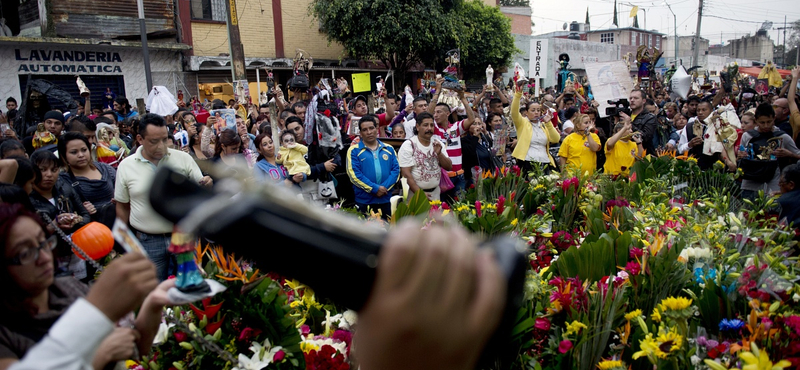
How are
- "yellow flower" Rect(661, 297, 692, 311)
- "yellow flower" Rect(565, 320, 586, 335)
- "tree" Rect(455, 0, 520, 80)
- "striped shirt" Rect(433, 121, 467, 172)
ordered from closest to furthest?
"yellow flower" Rect(661, 297, 692, 311) → "yellow flower" Rect(565, 320, 586, 335) → "striped shirt" Rect(433, 121, 467, 172) → "tree" Rect(455, 0, 520, 80)

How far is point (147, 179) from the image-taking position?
3.81m

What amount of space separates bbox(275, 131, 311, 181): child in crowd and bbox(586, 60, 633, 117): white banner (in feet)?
14.8

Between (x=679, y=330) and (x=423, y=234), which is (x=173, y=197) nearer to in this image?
(x=423, y=234)

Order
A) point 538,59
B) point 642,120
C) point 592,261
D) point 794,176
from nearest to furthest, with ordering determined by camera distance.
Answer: point 592,261 < point 794,176 < point 642,120 < point 538,59

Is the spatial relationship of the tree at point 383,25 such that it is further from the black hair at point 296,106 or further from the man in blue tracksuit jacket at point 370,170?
the man in blue tracksuit jacket at point 370,170

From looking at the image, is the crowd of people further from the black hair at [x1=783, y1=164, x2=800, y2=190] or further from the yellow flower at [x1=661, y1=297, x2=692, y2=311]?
the yellow flower at [x1=661, y1=297, x2=692, y2=311]

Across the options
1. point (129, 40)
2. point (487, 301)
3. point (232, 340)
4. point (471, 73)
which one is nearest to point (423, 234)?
point (487, 301)

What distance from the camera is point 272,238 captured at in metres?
0.90

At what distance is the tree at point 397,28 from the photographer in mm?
20125

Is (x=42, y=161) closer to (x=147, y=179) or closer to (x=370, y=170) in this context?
(x=147, y=179)

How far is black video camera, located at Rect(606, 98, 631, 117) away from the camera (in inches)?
287

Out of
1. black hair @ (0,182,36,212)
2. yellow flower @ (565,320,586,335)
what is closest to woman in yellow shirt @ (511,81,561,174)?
yellow flower @ (565,320,586,335)

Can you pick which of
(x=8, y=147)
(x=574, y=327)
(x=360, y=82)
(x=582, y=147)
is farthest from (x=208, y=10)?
(x=574, y=327)

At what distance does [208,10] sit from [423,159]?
16201mm
